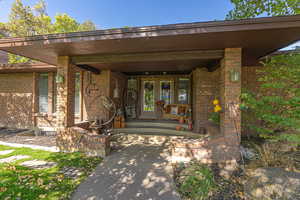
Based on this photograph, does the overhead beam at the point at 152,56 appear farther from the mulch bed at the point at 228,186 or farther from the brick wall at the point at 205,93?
the mulch bed at the point at 228,186

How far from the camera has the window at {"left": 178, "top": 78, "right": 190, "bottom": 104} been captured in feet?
22.7

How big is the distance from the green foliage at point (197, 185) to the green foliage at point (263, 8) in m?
8.05

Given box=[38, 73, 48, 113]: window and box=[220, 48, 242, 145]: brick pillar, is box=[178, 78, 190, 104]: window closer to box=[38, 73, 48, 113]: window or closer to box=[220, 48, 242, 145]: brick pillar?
box=[220, 48, 242, 145]: brick pillar

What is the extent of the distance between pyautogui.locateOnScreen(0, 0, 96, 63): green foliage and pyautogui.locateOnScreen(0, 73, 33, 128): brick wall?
5.83 meters

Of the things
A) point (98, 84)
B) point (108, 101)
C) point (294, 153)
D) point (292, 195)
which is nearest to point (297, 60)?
point (294, 153)

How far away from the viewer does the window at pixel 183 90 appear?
6.92m

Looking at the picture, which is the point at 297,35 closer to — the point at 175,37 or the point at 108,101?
the point at 175,37

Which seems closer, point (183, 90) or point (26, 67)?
point (26, 67)

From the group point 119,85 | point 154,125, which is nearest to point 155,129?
point 154,125

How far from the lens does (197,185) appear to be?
233 cm

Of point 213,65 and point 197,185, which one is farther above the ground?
point 213,65

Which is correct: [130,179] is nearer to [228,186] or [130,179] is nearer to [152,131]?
[228,186]

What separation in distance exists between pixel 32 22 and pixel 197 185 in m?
18.6

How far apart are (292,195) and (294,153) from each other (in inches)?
64.3
